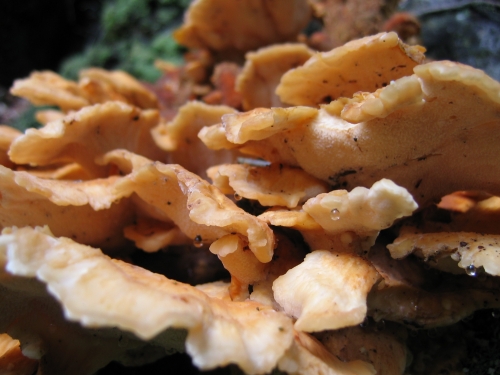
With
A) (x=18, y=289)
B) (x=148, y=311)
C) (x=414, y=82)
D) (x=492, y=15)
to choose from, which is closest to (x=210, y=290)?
(x=148, y=311)

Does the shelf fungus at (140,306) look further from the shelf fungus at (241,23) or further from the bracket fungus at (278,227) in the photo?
the shelf fungus at (241,23)

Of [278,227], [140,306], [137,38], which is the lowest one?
[278,227]

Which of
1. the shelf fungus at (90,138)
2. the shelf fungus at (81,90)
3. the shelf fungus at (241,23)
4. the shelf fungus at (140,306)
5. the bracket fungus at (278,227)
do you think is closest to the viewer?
the shelf fungus at (140,306)

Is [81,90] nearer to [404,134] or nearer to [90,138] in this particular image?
[90,138]

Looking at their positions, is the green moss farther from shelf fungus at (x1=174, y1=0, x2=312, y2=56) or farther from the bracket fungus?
the bracket fungus

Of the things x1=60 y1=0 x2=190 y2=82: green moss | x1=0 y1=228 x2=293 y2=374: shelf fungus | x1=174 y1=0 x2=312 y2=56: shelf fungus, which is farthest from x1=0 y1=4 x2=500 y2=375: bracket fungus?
x1=60 y1=0 x2=190 y2=82: green moss

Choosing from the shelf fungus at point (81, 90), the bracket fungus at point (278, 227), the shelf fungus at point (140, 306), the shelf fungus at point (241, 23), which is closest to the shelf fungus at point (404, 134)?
the bracket fungus at point (278, 227)

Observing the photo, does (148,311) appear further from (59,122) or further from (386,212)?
(59,122)

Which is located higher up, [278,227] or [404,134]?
[404,134]

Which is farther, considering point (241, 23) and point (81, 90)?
point (241, 23)

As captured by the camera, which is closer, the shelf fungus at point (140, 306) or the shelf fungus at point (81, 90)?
the shelf fungus at point (140, 306)

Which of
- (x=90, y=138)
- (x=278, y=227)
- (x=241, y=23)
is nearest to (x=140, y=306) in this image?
(x=278, y=227)
